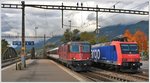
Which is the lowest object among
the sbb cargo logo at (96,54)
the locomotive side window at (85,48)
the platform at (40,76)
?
the platform at (40,76)

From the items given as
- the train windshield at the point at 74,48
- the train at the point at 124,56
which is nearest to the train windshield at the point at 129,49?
the train at the point at 124,56

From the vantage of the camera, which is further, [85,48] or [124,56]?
[85,48]

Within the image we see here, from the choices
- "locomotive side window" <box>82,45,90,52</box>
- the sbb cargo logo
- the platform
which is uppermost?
"locomotive side window" <box>82,45,90,52</box>

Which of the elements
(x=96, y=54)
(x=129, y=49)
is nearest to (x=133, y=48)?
(x=129, y=49)

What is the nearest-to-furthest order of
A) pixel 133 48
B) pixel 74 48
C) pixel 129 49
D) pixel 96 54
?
pixel 129 49 < pixel 133 48 < pixel 74 48 < pixel 96 54

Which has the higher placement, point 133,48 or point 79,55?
point 133,48

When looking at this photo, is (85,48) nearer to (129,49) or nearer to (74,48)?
(74,48)

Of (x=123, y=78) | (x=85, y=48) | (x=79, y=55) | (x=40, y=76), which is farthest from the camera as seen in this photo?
(x=85, y=48)

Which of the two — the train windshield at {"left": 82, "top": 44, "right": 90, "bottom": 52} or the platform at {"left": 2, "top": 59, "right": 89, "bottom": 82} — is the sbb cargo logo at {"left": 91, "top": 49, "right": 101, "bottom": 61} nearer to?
the train windshield at {"left": 82, "top": 44, "right": 90, "bottom": 52}

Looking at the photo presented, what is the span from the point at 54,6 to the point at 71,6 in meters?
1.90

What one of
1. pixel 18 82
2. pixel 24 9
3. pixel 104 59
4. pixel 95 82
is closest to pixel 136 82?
pixel 95 82

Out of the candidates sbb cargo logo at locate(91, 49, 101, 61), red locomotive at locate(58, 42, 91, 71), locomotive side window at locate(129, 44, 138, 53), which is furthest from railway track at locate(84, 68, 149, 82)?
sbb cargo logo at locate(91, 49, 101, 61)

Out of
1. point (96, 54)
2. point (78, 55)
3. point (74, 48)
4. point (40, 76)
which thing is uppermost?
point (74, 48)

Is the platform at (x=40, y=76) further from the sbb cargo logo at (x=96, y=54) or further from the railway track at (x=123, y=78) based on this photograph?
the sbb cargo logo at (x=96, y=54)
